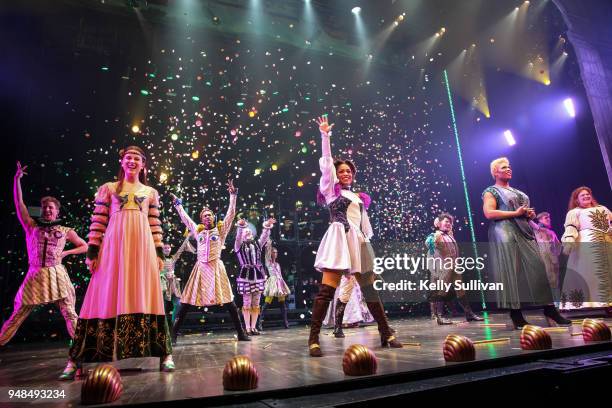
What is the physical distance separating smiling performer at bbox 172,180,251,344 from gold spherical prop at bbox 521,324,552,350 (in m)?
3.94

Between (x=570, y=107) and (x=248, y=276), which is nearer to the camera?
(x=248, y=276)

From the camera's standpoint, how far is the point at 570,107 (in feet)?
29.7

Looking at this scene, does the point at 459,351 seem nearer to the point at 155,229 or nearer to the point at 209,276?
the point at 155,229

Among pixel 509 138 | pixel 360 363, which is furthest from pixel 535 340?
pixel 509 138

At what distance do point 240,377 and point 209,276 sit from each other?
3.84 m

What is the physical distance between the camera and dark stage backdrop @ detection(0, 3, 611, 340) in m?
7.90

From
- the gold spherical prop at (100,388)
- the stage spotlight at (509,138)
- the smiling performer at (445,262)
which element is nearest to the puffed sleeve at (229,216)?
the gold spherical prop at (100,388)

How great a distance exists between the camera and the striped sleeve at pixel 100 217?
9.39 feet

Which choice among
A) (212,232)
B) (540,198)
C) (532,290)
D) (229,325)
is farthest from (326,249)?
(540,198)

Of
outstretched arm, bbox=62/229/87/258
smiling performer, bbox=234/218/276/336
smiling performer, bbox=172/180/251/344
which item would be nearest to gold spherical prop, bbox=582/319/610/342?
smiling performer, bbox=172/180/251/344

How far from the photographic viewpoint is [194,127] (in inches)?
378

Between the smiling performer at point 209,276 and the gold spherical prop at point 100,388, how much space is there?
3666mm

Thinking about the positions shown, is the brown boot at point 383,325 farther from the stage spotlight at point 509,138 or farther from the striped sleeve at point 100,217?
the stage spotlight at point 509,138

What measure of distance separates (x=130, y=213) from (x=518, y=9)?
11.4m
